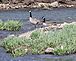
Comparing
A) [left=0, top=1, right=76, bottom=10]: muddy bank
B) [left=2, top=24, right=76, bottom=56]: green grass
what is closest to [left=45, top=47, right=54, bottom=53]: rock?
[left=2, top=24, right=76, bottom=56]: green grass

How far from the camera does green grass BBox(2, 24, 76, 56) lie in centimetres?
1661

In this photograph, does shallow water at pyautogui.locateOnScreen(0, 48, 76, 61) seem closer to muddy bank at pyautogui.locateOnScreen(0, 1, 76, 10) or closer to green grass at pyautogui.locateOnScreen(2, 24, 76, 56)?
green grass at pyautogui.locateOnScreen(2, 24, 76, 56)

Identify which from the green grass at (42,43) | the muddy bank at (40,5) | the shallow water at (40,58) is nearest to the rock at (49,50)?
the green grass at (42,43)

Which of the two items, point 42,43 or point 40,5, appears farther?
point 40,5

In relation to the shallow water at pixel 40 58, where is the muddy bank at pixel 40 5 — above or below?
below

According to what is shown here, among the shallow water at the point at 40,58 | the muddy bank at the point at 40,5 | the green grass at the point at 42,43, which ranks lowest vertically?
the muddy bank at the point at 40,5

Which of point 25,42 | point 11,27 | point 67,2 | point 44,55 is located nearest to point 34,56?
point 44,55

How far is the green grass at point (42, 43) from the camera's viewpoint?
54.5 ft

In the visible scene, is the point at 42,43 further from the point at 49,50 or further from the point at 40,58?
the point at 40,58

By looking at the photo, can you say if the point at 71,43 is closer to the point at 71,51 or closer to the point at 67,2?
the point at 71,51

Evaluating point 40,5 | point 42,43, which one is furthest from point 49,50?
point 40,5

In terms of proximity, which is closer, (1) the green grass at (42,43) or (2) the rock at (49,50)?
(1) the green grass at (42,43)

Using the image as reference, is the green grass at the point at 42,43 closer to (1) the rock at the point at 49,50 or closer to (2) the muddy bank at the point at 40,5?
(1) the rock at the point at 49,50

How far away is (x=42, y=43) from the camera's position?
17.6 meters
